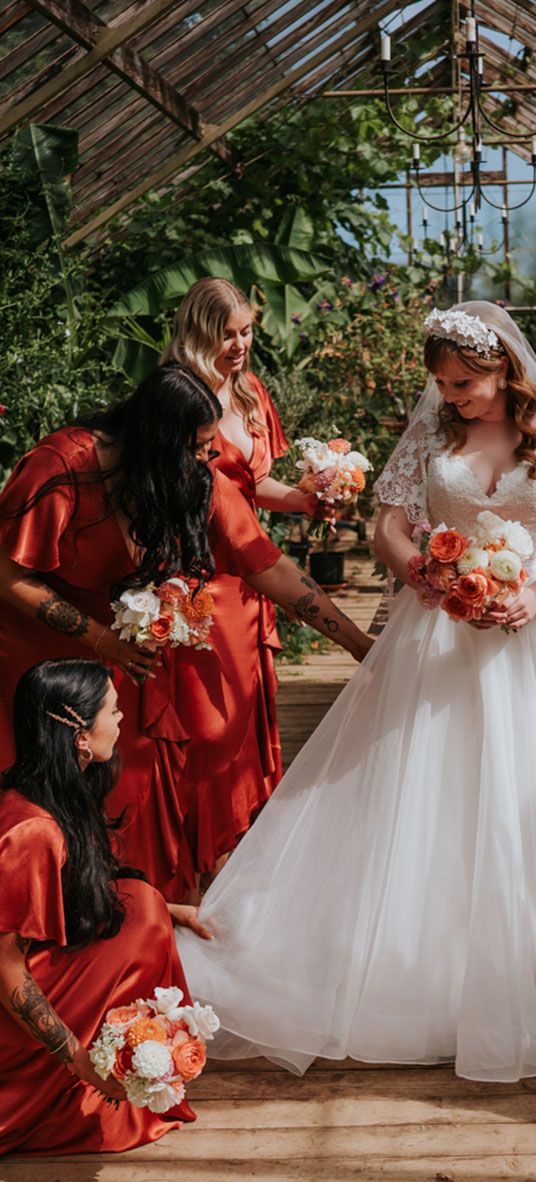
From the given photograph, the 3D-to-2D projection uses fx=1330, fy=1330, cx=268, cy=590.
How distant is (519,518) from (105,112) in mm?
5123

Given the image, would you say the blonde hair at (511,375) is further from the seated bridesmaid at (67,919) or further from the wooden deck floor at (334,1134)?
the wooden deck floor at (334,1134)

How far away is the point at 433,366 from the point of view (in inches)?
130

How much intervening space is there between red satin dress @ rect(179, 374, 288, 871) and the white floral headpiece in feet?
2.45

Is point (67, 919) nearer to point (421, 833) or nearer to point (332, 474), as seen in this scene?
point (421, 833)

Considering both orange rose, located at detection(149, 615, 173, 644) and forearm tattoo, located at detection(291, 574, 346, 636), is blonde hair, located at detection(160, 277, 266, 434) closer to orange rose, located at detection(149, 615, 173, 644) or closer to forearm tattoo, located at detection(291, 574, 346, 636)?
forearm tattoo, located at detection(291, 574, 346, 636)

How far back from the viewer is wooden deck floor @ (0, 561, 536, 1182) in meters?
2.53

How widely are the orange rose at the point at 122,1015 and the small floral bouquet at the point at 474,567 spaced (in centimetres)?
116

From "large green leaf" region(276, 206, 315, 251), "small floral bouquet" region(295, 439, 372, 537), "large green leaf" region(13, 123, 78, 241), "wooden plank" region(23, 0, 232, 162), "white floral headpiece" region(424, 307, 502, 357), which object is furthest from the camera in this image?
"large green leaf" region(276, 206, 315, 251)

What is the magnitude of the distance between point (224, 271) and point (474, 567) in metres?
6.15

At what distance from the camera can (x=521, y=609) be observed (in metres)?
3.11

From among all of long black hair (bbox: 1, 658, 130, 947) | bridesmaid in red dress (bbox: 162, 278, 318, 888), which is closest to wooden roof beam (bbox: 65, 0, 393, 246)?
bridesmaid in red dress (bbox: 162, 278, 318, 888)

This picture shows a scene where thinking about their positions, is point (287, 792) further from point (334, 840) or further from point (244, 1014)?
point (244, 1014)

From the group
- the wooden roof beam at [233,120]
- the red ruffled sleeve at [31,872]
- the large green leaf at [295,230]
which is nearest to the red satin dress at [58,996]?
the red ruffled sleeve at [31,872]

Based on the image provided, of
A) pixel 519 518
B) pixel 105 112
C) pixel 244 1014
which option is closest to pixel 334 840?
pixel 244 1014
